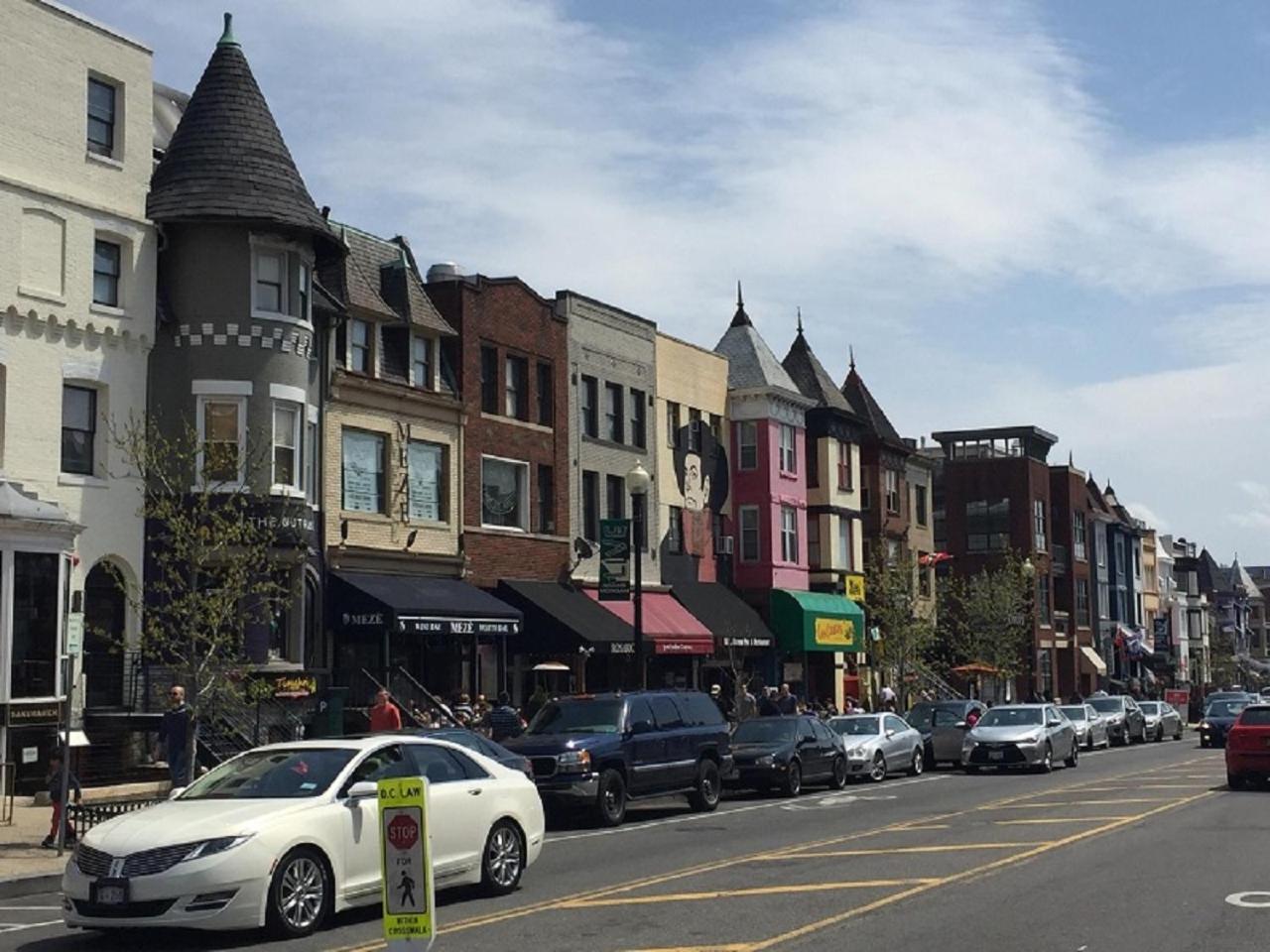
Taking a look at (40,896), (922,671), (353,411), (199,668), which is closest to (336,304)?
(353,411)

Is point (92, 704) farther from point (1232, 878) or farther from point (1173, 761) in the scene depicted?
point (1173, 761)

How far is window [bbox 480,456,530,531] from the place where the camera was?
126ft

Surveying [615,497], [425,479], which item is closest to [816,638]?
[615,497]

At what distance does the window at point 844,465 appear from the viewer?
55875mm

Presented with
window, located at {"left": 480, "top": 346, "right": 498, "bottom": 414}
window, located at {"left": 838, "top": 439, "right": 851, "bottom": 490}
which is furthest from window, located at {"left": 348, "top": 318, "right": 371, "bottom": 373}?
window, located at {"left": 838, "top": 439, "right": 851, "bottom": 490}

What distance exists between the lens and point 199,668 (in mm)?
21406

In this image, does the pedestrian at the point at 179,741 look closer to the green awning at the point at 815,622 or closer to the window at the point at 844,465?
the green awning at the point at 815,622

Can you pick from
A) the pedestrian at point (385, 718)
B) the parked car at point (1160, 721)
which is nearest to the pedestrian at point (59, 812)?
the pedestrian at point (385, 718)

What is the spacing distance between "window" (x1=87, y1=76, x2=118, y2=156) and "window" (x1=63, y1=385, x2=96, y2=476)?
4.22 metres

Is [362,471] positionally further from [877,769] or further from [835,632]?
[835,632]

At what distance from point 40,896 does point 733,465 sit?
113 feet

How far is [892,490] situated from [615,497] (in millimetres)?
20106

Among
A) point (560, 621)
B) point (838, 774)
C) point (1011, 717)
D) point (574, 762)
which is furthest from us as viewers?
point (560, 621)

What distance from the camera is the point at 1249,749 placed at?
2702 centimetres
